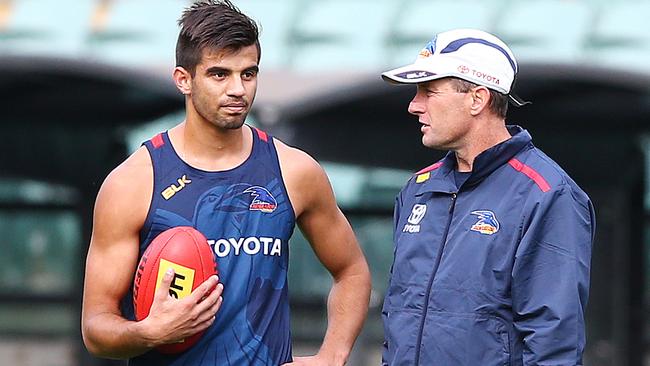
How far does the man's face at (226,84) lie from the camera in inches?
180

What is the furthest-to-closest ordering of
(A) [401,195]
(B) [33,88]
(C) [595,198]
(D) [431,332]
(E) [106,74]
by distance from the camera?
(C) [595,198] → (B) [33,88] → (E) [106,74] → (A) [401,195] → (D) [431,332]

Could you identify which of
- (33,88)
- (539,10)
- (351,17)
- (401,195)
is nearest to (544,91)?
(539,10)

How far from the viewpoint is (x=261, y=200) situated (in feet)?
15.4

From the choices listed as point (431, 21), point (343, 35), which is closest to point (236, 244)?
point (431, 21)

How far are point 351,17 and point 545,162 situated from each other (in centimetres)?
898

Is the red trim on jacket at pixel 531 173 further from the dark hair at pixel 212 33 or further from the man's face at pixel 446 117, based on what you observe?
the dark hair at pixel 212 33

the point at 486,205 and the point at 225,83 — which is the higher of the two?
the point at 225,83

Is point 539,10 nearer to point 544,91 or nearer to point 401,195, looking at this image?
→ point 544,91

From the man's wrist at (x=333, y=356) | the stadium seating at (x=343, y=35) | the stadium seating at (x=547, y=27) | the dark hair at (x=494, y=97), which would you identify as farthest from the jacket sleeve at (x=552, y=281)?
the stadium seating at (x=343, y=35)

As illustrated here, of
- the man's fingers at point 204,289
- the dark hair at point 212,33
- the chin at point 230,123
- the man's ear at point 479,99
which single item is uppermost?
the dark hair at point 212,33

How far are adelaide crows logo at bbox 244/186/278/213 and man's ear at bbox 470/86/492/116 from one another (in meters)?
0.68

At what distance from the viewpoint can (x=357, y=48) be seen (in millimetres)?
13172

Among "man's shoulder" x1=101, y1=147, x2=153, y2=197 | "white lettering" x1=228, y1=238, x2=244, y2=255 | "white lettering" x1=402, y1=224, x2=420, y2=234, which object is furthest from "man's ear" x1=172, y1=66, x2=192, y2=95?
"white lettering" x1=402, y1=224, x2=420, y2=234

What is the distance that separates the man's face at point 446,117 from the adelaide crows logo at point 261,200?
20.1 inches
